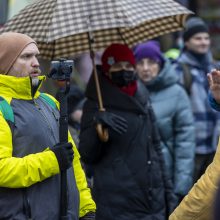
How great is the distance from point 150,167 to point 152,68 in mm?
1732

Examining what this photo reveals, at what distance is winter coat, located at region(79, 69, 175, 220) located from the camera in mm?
6125

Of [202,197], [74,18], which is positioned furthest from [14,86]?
[74,18]

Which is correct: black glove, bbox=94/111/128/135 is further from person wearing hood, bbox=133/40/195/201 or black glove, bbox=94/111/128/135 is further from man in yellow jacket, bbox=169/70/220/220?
man in yellow jacket, bbox=169/70/220/220

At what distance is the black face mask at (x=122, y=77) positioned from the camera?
6.30 metres

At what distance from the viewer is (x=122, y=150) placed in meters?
6.14

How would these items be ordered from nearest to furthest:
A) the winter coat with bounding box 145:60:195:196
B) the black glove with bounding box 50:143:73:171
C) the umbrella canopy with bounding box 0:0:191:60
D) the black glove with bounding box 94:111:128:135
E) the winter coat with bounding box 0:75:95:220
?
the winter coat with bounding box 0:75:95:220 < the black glove with bounding box 50:143:73:171 < the umbrella canopy with bounding box 0:0:191:60 < the black glove with bounding box 94:111:128:135 < the winter coat with bounding box 145:60:195:196

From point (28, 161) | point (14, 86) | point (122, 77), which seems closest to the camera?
point (28, 161)

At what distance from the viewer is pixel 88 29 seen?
593 cm

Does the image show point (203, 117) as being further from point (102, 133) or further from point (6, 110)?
point (6, 110)

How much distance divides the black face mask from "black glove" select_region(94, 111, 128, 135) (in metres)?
0.34

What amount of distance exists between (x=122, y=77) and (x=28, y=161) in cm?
192

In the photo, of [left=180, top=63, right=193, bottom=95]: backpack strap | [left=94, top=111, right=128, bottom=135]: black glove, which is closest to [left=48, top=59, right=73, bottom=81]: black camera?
[left=94, top=111, right=128, bottom=135]: black glove

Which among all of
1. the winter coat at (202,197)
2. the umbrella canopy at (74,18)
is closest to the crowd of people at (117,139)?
the winter coat at (202,197)

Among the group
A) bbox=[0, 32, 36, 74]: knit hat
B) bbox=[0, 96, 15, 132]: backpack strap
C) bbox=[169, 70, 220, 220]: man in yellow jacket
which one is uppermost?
bbox=[0, 32, 36, 74]: knit hat
